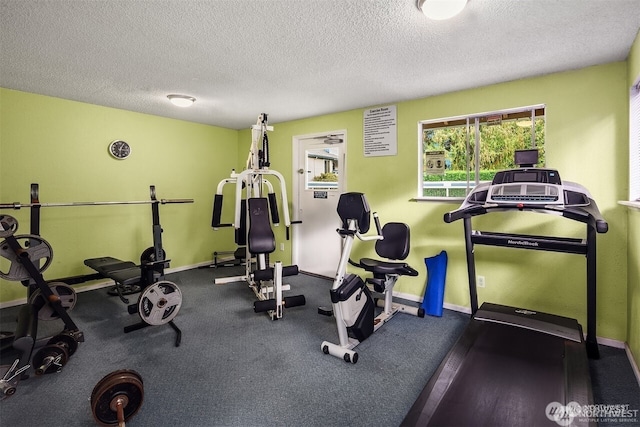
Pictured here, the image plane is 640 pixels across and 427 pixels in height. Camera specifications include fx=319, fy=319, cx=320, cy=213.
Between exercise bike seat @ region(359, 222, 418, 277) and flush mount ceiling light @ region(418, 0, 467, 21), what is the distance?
6.15 ft

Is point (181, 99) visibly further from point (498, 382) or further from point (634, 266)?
point (634, 266)

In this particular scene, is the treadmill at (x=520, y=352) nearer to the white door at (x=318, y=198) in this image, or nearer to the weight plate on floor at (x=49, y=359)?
the white door at (x=318, y=198)

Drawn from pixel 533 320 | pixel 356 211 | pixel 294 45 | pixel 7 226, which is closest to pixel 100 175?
pixel 7 226

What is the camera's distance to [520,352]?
6.77 ft

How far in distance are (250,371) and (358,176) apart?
2.62m

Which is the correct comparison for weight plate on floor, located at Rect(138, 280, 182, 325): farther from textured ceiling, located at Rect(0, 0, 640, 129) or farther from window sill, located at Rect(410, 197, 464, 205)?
window sill, located at Rect(410, 197, 464, 205)

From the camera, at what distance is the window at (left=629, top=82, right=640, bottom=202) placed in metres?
2.23

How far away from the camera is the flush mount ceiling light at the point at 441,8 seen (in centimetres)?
166

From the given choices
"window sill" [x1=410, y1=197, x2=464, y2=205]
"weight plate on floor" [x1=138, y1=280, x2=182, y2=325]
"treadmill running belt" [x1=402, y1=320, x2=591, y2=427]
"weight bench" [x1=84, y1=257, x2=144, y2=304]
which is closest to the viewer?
Answer: "treadmill running belt" [x1=402, y1=320, x2=591, y2=427]

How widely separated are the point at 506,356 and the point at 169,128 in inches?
189

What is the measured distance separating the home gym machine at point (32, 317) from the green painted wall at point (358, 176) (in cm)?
144

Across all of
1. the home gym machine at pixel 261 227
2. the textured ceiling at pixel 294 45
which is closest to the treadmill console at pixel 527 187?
the textured ceiling at pixel 294 45

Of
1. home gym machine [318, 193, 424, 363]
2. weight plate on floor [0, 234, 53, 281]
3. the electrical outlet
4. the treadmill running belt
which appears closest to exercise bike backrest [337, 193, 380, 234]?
home gym machine [318, 193, 424, 363]

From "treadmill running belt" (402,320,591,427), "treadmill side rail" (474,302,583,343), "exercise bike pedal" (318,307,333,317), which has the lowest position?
"exercise bike pedal" (318,307,333,317)
